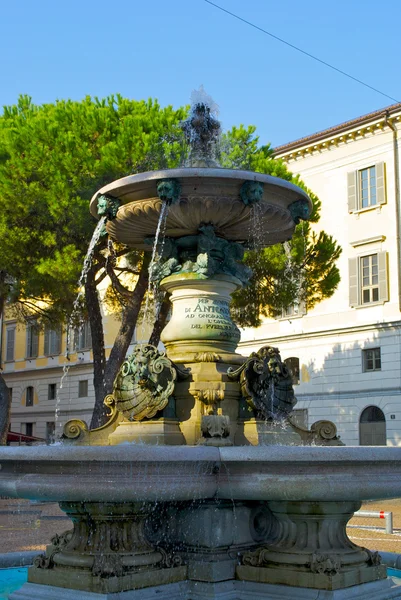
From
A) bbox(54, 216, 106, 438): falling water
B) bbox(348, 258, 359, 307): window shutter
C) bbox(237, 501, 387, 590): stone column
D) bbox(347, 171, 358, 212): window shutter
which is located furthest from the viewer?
bbox(347, 171, 358, 212): window shutter

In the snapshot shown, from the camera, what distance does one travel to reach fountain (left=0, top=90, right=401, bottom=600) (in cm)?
Answer: 524

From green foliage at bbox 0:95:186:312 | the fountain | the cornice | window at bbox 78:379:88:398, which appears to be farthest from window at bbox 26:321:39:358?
the fountain

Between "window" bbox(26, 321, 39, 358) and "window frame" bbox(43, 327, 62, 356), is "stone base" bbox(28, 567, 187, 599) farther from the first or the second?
"window" bbox(26, 321, 39, 358)

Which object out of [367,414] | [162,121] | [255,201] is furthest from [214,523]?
[367,414]

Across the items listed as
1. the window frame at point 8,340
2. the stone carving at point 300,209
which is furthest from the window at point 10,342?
the stone carving at point 300,209

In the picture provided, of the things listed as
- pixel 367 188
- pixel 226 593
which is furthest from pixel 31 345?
pixel 226 593

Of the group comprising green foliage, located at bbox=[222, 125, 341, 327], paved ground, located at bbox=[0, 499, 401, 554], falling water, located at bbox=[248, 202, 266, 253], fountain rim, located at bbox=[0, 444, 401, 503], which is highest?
green foliage, located at bbox=[222, 125, 341, 327]

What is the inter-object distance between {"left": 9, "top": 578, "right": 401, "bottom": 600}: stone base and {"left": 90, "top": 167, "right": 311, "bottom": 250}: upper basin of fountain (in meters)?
3.32

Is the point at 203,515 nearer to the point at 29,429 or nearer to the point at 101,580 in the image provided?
the point at 101,580

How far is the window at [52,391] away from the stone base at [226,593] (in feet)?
127

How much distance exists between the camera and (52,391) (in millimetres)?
44125

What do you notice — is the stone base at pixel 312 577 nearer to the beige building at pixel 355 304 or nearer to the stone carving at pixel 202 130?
the stone carving at pixel 202 130

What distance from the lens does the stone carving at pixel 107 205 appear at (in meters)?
7.55

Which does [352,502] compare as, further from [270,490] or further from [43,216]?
[43,216]
